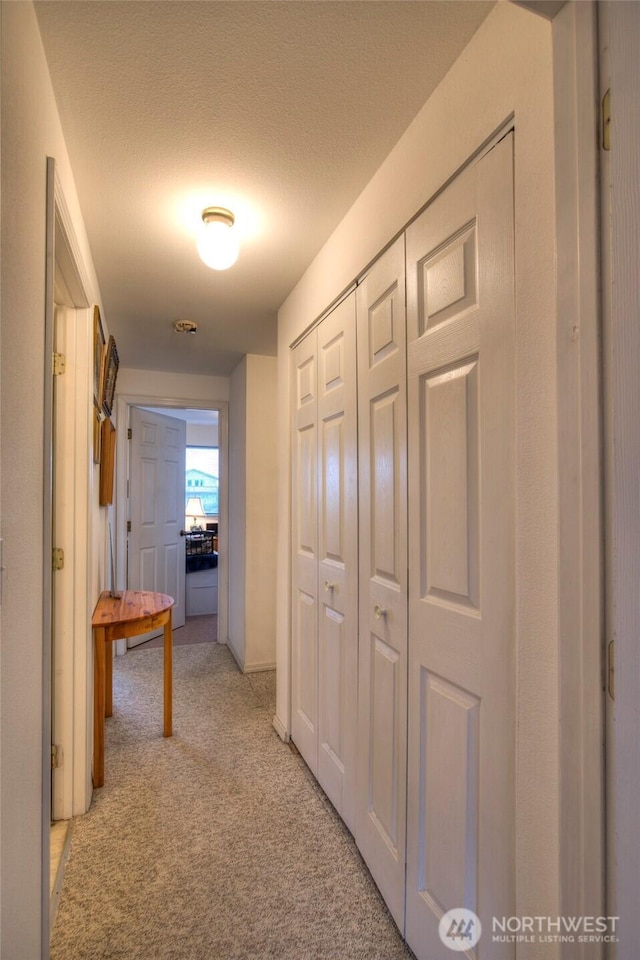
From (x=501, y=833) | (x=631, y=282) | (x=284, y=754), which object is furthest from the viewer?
(x=284, y=754)

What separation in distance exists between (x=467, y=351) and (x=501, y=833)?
1018 millimetres

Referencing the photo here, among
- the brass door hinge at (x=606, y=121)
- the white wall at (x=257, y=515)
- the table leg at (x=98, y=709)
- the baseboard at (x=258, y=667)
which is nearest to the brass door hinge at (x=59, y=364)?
the table leg at (x=98, y=709)

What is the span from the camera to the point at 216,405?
4.02 m

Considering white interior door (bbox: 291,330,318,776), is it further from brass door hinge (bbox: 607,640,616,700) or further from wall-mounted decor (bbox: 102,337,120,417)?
brass door hinge (bbox: 607,640,616,700)

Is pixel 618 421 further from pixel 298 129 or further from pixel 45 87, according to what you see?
pixel 45 87

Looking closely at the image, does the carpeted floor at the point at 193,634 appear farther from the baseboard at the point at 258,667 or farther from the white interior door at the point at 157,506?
the baseboard at the point at 258,667

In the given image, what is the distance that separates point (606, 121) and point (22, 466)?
1.18 meters

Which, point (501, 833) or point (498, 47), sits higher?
point (498, 47)

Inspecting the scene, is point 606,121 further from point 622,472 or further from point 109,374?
point 109,374

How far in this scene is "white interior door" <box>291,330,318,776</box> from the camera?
209 cm

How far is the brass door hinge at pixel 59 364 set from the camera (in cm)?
187

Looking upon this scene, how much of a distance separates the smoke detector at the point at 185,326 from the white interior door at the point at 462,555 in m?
1.89

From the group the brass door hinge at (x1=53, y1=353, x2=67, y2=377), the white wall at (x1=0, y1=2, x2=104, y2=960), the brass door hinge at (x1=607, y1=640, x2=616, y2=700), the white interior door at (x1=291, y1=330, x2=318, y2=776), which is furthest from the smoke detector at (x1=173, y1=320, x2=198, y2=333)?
the brass door hinge at (x1=607, y1=640, x2=616, y2=700)

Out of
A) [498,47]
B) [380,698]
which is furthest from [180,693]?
[498,47]
